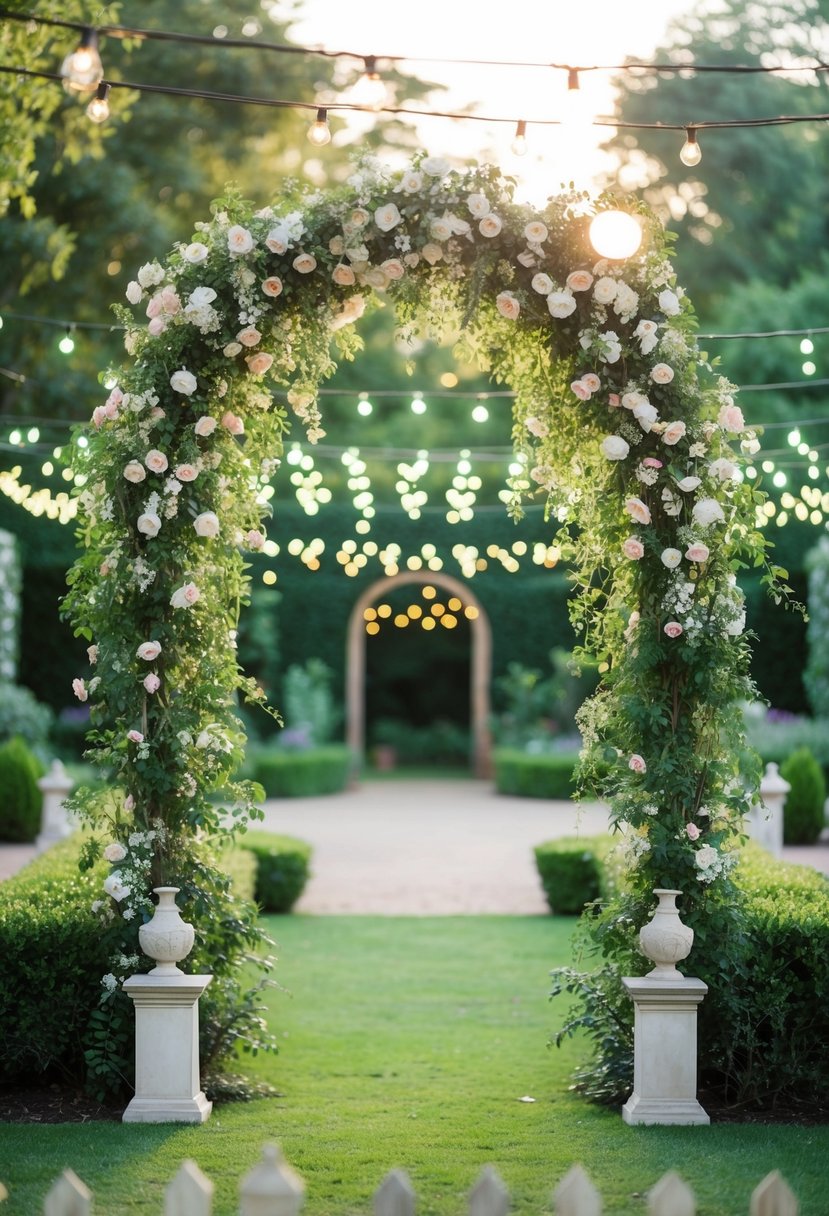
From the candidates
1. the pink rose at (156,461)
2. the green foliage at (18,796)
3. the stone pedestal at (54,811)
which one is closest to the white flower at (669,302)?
the pink rose at (156,461)

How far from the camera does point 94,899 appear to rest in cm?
544

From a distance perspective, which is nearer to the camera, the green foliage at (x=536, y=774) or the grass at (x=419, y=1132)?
the grass at (x=419, y=1132)

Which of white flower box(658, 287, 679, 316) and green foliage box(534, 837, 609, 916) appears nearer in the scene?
white flower box(658, 287, 679, 316)

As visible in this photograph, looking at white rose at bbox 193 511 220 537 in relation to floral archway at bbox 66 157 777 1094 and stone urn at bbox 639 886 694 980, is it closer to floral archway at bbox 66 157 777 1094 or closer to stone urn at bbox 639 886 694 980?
floral archway at bbox 66 157 777 1094

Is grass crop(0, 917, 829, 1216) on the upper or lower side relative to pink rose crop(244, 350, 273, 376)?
lower

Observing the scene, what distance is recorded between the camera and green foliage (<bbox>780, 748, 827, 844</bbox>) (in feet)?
41.1

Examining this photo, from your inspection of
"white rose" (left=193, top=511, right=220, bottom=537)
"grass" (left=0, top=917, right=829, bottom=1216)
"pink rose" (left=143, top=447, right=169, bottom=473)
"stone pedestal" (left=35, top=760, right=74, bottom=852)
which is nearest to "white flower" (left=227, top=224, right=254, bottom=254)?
"pink rose" (left=143, top=447, right=169, bottom=473)

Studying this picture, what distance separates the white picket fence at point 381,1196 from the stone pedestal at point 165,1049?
88.4 inches

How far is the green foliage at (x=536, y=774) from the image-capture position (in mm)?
17281

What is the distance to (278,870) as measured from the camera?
972cm

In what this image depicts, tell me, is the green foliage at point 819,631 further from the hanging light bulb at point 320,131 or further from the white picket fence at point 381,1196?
the white picket fence at point 381,1196

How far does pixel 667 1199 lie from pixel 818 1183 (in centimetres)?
172

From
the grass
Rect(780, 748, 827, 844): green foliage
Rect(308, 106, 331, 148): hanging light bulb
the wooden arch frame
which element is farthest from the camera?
the wooden arch frame

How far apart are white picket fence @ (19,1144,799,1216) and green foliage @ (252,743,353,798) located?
14558 mm
